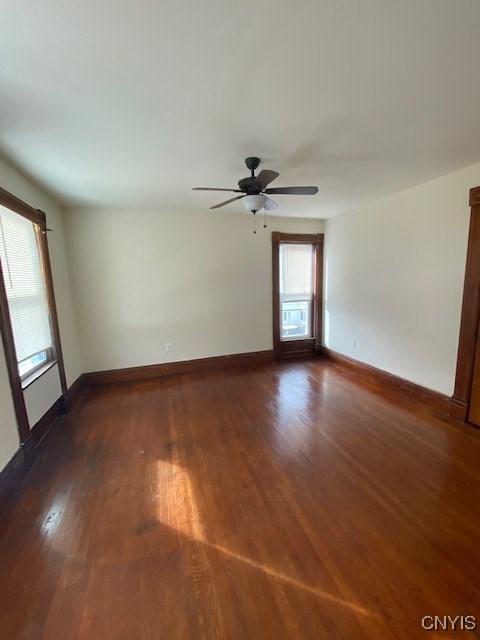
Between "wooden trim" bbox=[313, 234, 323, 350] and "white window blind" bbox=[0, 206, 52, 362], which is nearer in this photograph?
"white window blind" bbox=[0, 206, 52, 362]

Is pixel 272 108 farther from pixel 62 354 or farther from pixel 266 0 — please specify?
pixel 62 354

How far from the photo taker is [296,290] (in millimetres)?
4879

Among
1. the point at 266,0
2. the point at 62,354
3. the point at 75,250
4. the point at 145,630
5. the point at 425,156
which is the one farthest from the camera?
the point at 75,250

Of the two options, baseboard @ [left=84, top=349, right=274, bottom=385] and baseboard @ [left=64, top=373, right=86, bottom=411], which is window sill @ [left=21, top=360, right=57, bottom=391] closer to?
baseboard @ [left=64, top=373, right=86, bottom=411]

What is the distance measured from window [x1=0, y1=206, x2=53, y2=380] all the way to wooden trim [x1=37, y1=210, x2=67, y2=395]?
0.03 m

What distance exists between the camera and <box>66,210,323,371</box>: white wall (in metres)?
3.81

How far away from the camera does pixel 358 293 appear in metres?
4.08

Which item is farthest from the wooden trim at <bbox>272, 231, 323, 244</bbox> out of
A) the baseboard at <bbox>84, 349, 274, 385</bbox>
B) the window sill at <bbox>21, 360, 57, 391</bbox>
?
the window sill at <bbox>21, 360, 57, 391</bbox>

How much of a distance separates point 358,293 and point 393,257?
0.78 meters

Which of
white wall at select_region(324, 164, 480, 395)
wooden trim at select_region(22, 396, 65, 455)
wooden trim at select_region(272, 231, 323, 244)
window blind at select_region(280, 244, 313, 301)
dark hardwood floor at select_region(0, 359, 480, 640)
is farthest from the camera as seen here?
window blind at select_region(280, 244, 313, 301)

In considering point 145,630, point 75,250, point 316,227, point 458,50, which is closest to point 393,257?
point 316,227

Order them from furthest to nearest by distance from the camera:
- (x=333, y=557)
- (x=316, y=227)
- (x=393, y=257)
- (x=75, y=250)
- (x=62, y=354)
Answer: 1. (x=316, y=227)
2. (x=75, y=250)
3. (x=393, y=257)
4. (x=62, y=354)
5. (x=333, y=557)

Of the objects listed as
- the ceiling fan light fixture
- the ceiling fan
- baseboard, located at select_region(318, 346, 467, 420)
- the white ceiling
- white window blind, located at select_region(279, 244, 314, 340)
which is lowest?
baseboard, located at select_region(318, 346, 467, 420)

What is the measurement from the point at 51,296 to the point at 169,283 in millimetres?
1562
